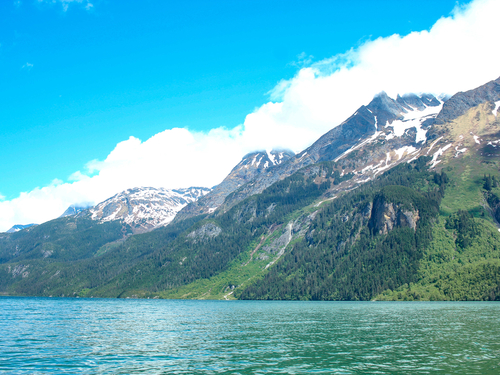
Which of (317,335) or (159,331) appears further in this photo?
(159,331)

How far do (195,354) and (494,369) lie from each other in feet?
117

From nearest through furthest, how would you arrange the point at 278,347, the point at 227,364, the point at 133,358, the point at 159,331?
the point at 227,364, the point at 133,358, the point at 278,347, the point at 159,331

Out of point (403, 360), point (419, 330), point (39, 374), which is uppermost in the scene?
point (39, 374)

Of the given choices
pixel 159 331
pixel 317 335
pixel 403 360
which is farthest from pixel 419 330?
pixel 159 331

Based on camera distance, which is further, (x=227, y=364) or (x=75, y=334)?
(x=75, y=334)

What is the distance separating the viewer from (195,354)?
50625 mm

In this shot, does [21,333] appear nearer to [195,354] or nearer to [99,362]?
[99,362]

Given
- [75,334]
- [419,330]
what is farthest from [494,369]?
[75,334]

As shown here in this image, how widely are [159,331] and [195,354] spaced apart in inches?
1205

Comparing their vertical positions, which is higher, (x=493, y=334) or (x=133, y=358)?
(x=133, y=358)

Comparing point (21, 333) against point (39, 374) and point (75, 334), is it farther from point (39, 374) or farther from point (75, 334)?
point (39, 374)

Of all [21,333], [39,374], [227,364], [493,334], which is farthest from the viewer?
[21,333]

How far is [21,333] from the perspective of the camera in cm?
7188

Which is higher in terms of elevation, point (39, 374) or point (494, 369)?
point (39, 374)
